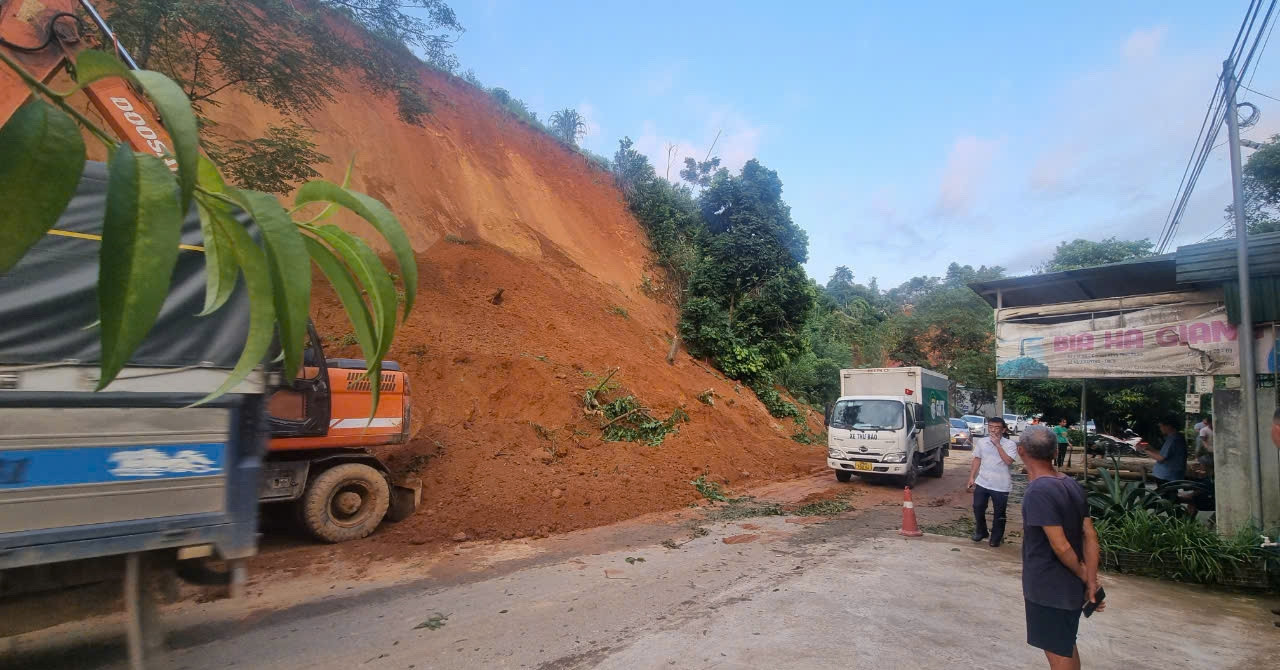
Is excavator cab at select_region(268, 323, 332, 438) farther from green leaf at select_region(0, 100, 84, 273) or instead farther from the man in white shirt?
the man in white shirt

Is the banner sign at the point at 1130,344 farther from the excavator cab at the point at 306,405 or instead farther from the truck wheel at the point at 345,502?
the excavator cab at the point at 306,405

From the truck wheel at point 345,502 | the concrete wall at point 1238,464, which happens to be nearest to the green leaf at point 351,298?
the truck wheel at point 345,502

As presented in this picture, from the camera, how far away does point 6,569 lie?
373cm

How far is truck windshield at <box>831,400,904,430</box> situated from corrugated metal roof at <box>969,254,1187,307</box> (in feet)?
11.6

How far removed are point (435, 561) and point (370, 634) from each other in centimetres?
226

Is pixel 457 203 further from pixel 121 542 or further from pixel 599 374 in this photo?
pixel 121 542

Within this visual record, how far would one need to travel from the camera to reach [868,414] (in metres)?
13.8

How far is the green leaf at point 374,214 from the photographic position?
3.56 feet

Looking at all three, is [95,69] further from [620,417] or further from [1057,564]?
[620,417]

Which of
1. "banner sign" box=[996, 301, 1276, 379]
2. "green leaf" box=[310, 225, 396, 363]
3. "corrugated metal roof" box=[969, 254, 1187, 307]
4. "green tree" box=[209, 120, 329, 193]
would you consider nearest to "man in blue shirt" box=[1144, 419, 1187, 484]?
"banner sign" box=[996, 301, 1276, 379]

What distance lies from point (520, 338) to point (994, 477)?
431 inches

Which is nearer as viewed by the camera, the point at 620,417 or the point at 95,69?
the point at 95,69

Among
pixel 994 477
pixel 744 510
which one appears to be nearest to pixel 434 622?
pixel 744 510

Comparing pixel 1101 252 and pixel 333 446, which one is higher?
pixel 1101 252
